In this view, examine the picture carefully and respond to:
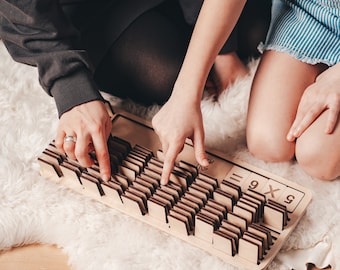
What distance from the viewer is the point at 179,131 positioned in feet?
3.56

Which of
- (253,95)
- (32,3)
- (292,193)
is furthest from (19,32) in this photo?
(292,193)

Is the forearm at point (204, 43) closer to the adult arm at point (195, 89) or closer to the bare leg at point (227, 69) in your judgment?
the adult arm at point (195, 89)

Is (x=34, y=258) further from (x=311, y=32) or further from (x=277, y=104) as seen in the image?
(x=311, y=32)

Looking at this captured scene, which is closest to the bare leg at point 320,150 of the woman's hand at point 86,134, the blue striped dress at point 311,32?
the blue striped dress at point 311,32

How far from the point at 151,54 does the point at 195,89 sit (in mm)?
223

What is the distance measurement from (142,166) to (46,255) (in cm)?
24

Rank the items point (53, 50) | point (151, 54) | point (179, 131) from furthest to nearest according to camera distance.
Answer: point (151, 54) → point (53, 50) → point (179, 131)

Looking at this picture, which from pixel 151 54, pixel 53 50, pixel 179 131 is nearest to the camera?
pixel 179 131

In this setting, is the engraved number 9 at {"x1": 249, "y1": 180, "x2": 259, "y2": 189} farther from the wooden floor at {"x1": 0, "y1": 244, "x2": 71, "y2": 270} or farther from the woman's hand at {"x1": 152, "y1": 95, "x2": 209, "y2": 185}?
the wooden floor at {"x1": 0, "y1": 244, "x2": 71, "y2": 270}

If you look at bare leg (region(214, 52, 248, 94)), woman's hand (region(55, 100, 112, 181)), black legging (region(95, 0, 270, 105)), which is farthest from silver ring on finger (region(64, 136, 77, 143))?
bare leg (region(214, 52, 248, 94))

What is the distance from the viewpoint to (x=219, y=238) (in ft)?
3.40

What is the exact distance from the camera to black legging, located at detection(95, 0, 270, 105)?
51.4 inches

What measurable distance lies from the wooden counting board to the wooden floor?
122 millimetres

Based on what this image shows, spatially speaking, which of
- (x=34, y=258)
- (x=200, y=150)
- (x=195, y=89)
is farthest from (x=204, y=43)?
(x=34, y=258)
